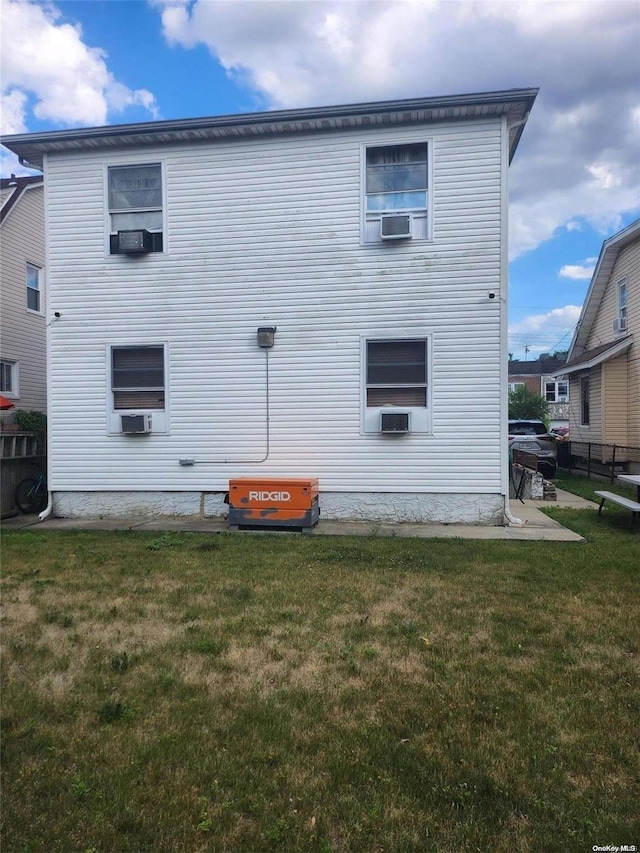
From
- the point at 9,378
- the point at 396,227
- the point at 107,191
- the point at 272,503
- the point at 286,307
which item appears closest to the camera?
the point at 272,503

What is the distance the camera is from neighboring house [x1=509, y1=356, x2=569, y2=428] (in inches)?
1683

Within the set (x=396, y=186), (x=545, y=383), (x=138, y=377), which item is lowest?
(x=138, y=377)

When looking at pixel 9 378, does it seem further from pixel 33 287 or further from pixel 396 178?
pixel 396 178

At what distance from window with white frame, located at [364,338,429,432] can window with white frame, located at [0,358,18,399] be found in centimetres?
1033

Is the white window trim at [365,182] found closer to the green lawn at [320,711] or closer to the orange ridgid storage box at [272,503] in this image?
the orange ridgid storage box at [272,503]

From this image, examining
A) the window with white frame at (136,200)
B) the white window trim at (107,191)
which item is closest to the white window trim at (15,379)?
the white window trim at (107,191)

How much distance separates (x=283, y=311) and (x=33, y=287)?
10.0 m

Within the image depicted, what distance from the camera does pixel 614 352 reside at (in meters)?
14.6

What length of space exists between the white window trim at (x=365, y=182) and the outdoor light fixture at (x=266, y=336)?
1.97 metres

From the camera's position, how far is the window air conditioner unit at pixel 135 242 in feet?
30.7

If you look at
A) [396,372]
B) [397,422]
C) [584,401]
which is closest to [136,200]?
[396,372]

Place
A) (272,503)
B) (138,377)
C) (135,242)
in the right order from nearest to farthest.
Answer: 1. (272,503)
2. (135,242)
3. (138,377)

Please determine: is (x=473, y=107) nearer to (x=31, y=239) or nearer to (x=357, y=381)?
(x=357, y=381)

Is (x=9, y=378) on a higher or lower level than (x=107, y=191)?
lower
